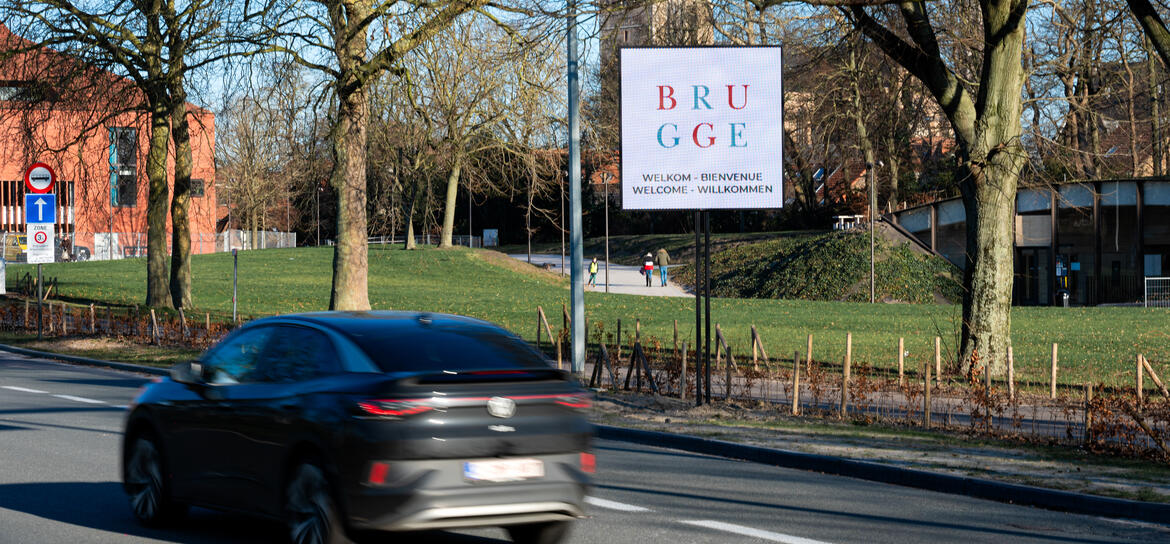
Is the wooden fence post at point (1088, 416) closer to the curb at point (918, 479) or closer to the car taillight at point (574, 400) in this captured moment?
the curb at point (918, 479)

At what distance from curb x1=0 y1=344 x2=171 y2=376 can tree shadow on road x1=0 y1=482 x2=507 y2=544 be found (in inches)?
449

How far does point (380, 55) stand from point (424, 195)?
46.4m

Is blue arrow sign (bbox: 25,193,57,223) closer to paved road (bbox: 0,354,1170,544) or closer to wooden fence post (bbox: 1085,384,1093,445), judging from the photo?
paved road (bbox: 0,354,1170,544)

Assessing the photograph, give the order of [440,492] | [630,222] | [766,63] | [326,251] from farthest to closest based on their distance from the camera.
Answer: [630,222]
[326,251]
[766,63]
[440,492]

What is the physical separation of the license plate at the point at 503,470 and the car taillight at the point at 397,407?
15.6 inches

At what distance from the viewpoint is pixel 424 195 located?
226ft

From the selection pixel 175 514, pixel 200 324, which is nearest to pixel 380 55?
pixel 200 324

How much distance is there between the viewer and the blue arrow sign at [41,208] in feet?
86.4

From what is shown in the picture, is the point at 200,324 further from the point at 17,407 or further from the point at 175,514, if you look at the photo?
the point at 175,514

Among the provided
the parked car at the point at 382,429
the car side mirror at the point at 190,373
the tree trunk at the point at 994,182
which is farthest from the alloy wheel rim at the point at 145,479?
the tree trunk at the point at 994,182

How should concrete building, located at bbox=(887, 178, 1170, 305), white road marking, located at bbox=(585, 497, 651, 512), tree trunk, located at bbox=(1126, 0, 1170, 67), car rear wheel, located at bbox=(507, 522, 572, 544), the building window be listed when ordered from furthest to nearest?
concrete building, located at bbox=(887, 178, 1170, 305)
the building window
tree trunk, located at bbox=(1126, 0, 1170, 67)
white road marking, located at bbox=(585, 497, 651, 512)
car rear wheel, located at bbox=(507, 522, 572, 544)

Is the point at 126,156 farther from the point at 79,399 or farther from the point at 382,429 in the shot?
the point at 382,429

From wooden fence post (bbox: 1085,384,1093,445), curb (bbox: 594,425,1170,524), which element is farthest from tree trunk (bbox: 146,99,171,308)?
wooden fence post (bbox: 1085,384,1093,445)

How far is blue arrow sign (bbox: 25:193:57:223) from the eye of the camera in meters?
26.3
